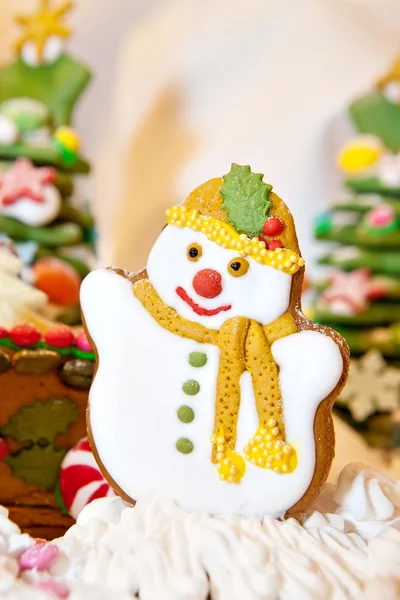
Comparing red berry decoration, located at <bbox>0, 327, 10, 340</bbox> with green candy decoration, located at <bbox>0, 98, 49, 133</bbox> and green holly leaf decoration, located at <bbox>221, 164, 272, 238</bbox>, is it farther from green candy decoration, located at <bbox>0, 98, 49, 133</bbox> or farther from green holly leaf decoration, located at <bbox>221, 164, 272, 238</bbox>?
green candy decoration, located at <bbox>0, 98, 49, 133</bbox>

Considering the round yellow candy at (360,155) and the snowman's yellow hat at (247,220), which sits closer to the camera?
the snowman's yellow hat at (247,220)

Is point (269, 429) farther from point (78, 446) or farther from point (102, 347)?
point (78, 446)

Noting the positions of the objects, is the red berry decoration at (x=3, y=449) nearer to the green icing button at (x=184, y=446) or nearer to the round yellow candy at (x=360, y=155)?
the green icing button at (x=184, y=446)

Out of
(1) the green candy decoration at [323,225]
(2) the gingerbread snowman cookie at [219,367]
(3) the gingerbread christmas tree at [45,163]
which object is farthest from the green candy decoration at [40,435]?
(1) the green candy decoration at [323,225]

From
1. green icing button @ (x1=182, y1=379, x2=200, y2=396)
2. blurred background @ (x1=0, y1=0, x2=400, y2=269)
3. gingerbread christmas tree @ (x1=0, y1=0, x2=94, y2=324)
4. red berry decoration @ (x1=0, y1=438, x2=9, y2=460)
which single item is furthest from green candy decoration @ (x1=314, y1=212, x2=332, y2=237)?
green icing button @ (x1=182, y1=379, x2=200, y2=396)

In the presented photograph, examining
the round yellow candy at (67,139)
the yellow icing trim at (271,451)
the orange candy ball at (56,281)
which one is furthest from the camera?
the round yellow candy at (67,139)

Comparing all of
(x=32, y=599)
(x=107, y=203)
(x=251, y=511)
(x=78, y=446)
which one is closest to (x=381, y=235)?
(x=107, y=203)
